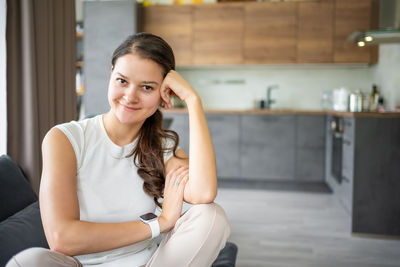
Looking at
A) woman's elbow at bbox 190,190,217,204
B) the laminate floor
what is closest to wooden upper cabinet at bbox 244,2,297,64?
the laminate floor

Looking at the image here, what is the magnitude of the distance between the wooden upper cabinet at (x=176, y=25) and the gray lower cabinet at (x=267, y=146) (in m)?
1.19

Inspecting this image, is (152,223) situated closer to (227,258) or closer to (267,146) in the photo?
(227,258)

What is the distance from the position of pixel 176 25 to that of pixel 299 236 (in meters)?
3.17

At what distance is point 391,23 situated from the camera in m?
3.84

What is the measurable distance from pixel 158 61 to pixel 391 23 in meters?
3.68

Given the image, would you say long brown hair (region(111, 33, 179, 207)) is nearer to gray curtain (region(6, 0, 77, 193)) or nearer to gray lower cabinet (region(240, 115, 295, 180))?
gray curtain (region(6, 0, 77, 193))

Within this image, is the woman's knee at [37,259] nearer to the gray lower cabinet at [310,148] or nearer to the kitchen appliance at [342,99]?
the gray lower cabinet at [310,148]

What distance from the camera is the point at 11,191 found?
1.24m

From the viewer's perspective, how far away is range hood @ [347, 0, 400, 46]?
2.54m

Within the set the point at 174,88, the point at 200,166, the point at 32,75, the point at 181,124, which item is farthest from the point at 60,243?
the point at 181,124

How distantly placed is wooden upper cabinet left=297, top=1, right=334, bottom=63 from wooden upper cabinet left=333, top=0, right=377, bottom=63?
0.08 m

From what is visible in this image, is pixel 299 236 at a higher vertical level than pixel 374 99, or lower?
lower

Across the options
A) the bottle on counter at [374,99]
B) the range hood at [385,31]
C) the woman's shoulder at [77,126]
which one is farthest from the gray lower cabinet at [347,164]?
the woman's shoulder at [77,126]

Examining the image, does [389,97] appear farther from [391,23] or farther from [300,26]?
[300,26]
